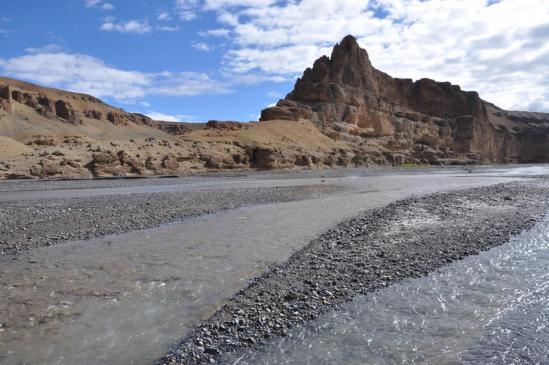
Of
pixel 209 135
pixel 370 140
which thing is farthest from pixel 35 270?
pixel 370 140

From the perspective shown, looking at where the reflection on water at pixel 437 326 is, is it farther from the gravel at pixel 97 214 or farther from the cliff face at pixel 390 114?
the cliff face at pixel 390 114

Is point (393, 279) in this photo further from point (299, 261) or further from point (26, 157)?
point (26, 157)

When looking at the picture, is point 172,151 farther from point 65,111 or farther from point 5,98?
point 65,111

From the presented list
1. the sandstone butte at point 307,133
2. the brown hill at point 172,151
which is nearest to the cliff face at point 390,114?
the sandstone butte at point 307,133

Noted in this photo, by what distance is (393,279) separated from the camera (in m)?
8.72

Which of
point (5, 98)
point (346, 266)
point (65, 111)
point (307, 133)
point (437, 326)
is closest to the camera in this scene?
point (437, 326)

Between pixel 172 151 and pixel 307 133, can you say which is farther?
pixel 307 133

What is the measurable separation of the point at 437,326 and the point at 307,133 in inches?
2719

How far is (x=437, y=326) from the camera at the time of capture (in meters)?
6.52

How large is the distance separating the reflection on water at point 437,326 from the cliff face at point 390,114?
65.4 m

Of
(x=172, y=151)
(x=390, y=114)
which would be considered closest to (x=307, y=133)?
(x=172, y=151)

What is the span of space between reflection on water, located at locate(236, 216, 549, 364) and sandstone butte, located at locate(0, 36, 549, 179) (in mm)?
41948

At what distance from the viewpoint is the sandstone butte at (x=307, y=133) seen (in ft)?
161

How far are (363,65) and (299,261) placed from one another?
10166cm
